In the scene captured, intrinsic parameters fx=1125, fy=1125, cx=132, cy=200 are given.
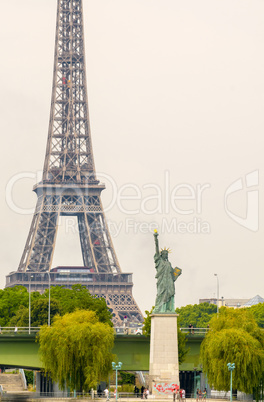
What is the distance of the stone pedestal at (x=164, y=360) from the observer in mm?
85000

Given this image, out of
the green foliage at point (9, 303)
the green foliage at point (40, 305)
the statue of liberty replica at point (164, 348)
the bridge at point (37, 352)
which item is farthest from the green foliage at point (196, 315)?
the statue of liberty replica at point (164, 348)

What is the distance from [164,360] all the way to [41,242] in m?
91.1

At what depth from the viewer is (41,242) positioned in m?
175

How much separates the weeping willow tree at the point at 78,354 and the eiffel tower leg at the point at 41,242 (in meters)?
83.4

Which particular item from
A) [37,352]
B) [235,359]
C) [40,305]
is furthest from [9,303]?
[235,359]

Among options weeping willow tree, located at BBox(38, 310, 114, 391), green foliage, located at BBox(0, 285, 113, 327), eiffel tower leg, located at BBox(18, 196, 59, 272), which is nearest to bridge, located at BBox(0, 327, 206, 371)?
weeping willow tree, located at BBox(38, 310, 114, 391)

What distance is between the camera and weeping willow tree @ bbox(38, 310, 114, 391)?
290 feet

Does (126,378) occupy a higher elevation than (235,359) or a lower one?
lower

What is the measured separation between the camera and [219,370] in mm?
86188

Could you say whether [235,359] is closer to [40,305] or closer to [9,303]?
[40,305]

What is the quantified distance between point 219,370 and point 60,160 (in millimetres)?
104758

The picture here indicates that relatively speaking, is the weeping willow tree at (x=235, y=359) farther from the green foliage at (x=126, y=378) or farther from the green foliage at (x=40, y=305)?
the green foliage at (x=126, y=378)

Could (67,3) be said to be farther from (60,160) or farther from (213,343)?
(213,343)

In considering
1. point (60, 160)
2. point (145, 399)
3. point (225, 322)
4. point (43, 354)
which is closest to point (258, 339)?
point (225, 322)
